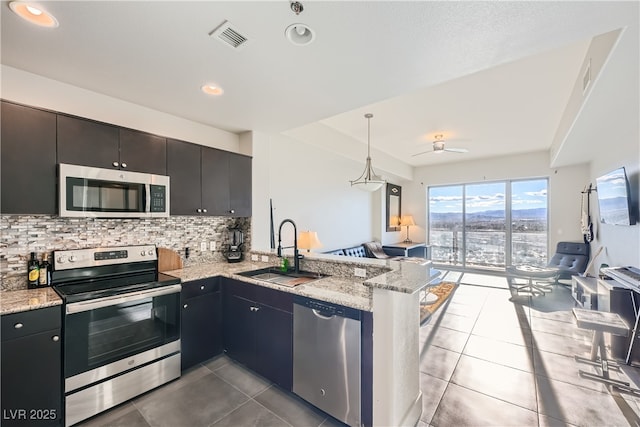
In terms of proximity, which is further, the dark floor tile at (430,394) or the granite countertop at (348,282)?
the dark floor tile at (430,394)

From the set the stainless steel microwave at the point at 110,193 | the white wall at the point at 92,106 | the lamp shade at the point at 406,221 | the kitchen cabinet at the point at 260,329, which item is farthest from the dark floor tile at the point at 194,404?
the lamp shade at the point at 406,221

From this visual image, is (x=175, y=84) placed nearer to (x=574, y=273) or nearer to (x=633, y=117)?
(x=633, y=117)

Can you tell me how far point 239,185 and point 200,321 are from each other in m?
1.57

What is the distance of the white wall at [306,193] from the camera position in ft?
11.8

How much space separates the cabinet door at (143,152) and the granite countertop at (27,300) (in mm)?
1114

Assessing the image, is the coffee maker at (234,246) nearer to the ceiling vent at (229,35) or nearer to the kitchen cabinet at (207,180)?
the kitchen cabinet at (207,180)

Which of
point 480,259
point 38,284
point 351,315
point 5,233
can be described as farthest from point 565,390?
point 480,259

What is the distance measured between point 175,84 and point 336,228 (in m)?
3.74

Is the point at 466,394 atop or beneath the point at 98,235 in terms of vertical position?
beneath

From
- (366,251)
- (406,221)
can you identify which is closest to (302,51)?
(366,251)

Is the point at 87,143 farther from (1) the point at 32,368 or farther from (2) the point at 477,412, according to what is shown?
(2) the point at 477,412

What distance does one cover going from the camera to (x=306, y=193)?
4590mm

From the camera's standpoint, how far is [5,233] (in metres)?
2.00

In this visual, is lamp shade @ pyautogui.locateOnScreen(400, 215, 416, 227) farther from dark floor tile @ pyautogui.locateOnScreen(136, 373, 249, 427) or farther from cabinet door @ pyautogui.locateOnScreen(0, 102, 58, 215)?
cabinet door @ pyautogui.locateOnScreen(0, 102, 58, 215)
